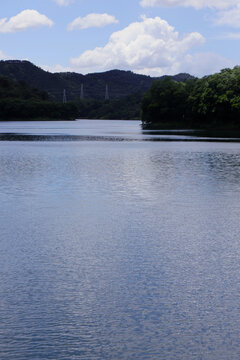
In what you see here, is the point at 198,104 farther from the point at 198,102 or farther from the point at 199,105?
the point at 199,105

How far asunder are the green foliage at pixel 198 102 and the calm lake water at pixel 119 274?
84.4 metres

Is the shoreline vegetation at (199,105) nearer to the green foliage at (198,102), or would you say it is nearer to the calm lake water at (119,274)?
the green foliage at (198,102)

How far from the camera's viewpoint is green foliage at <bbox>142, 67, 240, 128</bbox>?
106 meters

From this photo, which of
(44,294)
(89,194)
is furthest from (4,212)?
(44,294)

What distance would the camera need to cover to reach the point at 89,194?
851 inches

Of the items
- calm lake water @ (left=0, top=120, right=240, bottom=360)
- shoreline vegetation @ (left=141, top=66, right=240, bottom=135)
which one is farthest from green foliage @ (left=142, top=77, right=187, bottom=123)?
calm lake water @ (left=0, top=120, right=240, bottom=360)

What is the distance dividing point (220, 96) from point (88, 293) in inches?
3879

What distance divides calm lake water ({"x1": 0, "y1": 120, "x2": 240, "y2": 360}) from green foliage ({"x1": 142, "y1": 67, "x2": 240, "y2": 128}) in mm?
84378

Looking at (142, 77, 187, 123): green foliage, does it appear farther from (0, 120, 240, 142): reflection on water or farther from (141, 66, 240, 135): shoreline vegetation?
(0, 120, 240, 142): reflection on water

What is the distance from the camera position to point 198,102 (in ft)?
383

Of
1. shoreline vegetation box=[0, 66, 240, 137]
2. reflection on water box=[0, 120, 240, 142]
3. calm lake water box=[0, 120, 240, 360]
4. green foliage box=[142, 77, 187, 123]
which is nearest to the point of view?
calm lake water box=[0, 120, 240, 360]

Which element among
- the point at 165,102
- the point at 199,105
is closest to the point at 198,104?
the point at 199,105

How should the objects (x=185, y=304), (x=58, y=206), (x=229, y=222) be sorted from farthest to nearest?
(x=58, y=206) < (x=229, y=222) < (x=185, y=304)

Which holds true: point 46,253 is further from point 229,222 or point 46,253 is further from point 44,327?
point 229,222
